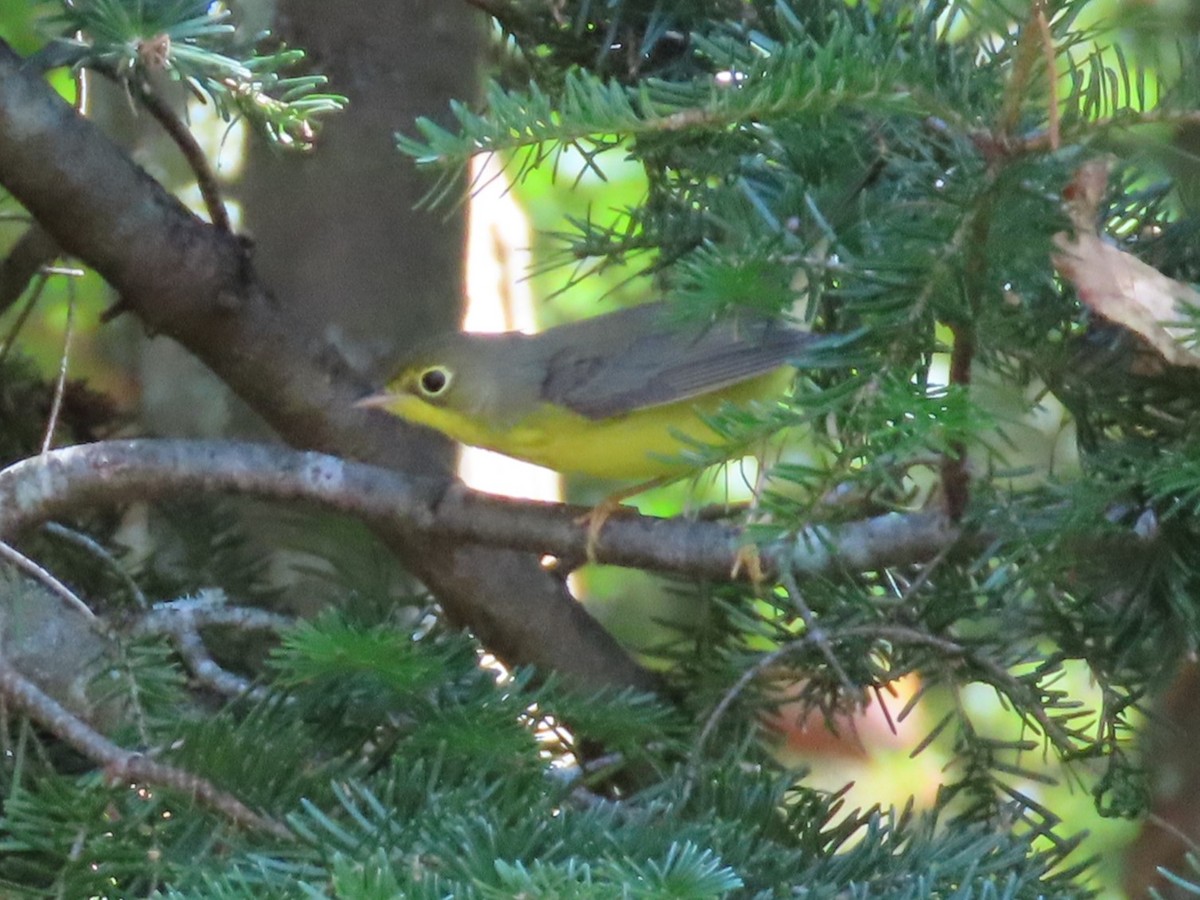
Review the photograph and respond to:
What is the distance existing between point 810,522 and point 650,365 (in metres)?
1.06

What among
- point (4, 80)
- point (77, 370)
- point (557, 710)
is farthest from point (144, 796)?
point (77, 370)

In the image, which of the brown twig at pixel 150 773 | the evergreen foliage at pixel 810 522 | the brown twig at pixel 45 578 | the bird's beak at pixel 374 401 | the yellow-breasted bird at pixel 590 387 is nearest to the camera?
the evergreen foliage at pixel 810 522

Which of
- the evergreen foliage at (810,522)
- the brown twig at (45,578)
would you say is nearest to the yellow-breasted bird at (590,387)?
the evergreen foliage at (810,522)

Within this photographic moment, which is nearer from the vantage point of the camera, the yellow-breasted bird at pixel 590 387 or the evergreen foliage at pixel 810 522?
the evergreen foliage at pixel 810 522

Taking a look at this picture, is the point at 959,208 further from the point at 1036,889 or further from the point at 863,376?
the point at 1036,889

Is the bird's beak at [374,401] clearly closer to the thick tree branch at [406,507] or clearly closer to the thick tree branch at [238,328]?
the thick tree branch at [238,328]

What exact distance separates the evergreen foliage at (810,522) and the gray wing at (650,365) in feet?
1.29

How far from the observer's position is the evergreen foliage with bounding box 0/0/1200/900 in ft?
2.86

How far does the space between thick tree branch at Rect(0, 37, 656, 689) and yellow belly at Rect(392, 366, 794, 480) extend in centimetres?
17

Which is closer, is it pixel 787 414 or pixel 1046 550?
pixel 787 414

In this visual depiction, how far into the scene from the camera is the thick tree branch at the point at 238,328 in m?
1.53

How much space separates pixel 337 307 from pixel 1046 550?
1.25 meters

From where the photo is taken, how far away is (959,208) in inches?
35.7

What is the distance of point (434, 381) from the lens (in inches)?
77.4
